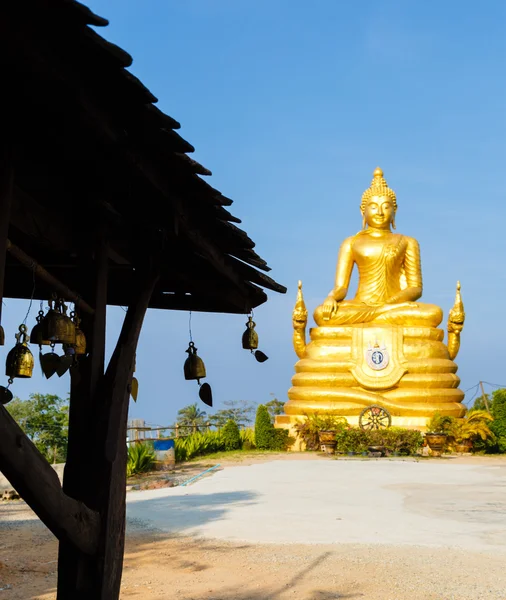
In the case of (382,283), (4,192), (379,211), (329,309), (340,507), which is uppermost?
(379,211)

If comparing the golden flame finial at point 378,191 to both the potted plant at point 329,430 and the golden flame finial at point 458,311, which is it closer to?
the golden flame finial at point 458,311

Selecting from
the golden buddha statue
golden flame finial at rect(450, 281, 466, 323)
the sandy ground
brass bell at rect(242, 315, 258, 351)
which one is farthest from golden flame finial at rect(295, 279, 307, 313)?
brass bell at rect(242, 315, 258, 351)

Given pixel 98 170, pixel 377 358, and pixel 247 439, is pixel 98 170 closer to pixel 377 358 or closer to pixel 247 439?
pixel 377 358

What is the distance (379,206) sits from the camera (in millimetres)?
25812

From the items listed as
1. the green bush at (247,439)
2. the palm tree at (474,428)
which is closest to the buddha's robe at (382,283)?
the palm tree at (474,428)

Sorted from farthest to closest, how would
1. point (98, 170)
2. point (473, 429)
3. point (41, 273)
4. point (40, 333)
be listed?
point (473, 429), point (40, 333), point (41, 273), point (98, 170)

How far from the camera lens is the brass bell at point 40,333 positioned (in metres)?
4.23

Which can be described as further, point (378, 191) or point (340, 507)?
point (378, 191)

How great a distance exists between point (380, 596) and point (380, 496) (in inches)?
236

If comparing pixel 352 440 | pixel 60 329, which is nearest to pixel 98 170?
pixel 60 329

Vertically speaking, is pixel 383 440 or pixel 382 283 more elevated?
pixel 382 283

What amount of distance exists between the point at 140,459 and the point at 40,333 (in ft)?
43.0

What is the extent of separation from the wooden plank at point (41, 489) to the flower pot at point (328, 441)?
59.4 feet

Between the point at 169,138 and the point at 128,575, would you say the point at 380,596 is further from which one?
the point at 169,138
